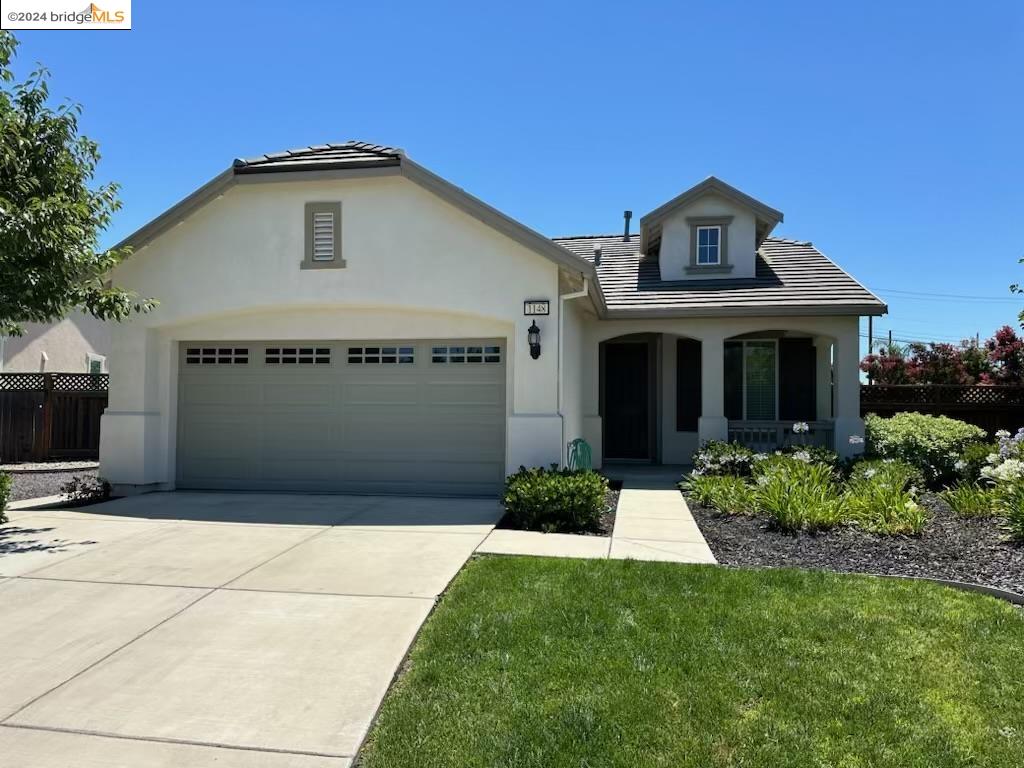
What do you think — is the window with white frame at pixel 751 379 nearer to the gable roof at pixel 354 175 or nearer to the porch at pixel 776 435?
the porch at pixel 776 435

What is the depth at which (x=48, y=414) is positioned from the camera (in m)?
15.8

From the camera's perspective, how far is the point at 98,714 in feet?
12.5

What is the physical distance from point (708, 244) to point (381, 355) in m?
7.68

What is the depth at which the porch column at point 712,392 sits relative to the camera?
13.3 meters

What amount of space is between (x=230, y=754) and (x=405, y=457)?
711 cm

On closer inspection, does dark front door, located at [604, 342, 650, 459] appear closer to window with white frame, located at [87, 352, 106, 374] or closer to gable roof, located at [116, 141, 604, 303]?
gable roof, located at [116, 141, 604, 303]

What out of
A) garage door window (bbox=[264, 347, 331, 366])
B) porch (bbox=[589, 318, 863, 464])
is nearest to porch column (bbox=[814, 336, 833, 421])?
porch (bbox=[589, 318, 863, 464])

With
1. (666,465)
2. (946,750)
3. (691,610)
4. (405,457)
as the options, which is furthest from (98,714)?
(666,465)

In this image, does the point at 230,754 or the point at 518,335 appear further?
the point at 518,335

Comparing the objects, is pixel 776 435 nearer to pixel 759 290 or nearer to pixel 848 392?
pixel 848 392

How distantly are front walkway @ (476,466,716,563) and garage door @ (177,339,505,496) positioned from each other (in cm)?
223

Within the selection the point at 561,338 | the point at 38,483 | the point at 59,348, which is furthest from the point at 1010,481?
the point at 59,348

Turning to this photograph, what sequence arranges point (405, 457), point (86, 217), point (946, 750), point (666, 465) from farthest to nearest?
point (666, 465), point (405, 457), point (86, 217), point (946, 750)

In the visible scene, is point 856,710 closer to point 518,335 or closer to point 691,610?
point 691,610
